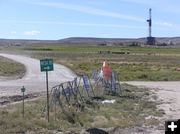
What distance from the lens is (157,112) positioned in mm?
25500

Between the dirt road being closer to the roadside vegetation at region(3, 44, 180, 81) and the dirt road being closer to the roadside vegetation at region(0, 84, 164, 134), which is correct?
the roadside vegetation at region(3, 44, 180, 81)

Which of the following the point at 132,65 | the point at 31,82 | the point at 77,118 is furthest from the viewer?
the point at 132,65

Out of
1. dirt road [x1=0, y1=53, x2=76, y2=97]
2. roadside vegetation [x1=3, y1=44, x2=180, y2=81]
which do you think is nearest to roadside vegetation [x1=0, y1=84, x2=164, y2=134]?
dirt road [x1=0, y1=53, x2=76, y2=97]

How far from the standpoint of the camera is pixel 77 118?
1948 centimetres

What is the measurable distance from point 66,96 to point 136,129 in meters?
5.89

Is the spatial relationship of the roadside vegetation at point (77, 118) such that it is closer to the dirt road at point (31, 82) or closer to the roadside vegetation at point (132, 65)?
the dirt road at point (31, 82)

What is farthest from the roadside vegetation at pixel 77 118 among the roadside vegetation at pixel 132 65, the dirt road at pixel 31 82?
the roadside vegetation at pixel 132 65

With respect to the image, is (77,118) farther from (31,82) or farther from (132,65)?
(132,65)

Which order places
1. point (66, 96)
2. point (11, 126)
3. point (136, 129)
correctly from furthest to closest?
point (66, 96) → point (136, 129) → point (11, 126)

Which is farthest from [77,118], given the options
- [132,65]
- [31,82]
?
[132,65]

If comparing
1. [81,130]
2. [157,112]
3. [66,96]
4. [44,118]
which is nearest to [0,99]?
[66,96]

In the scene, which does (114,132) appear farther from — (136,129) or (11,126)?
(11,126)

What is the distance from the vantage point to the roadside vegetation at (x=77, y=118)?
1578 centimetres

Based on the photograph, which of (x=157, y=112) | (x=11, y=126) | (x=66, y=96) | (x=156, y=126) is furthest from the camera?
(x=157, y=112)
